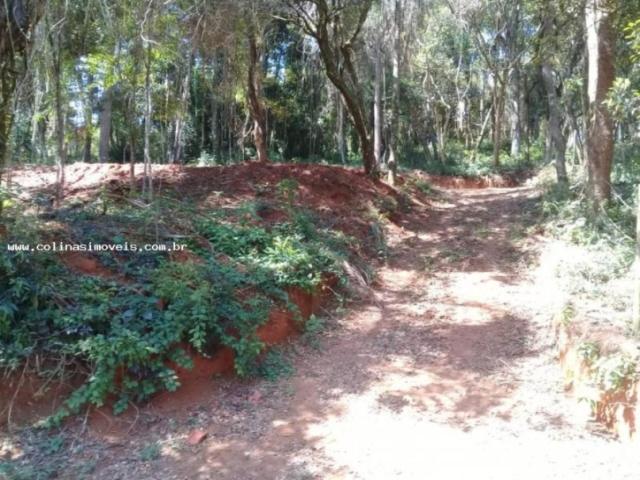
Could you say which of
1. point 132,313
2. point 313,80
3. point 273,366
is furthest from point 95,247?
point 313,80

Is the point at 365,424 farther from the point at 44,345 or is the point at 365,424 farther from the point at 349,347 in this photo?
the point at 44,345

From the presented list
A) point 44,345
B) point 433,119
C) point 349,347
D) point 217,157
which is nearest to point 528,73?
point 433,119

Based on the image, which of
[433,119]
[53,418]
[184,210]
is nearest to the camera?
[53,418]

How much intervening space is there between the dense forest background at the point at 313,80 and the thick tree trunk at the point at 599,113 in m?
0.02

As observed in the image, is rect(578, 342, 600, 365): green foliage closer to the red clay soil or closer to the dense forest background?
the dense forest background

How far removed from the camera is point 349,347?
4.70 metres

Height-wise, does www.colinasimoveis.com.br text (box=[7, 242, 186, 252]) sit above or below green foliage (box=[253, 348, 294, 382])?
above

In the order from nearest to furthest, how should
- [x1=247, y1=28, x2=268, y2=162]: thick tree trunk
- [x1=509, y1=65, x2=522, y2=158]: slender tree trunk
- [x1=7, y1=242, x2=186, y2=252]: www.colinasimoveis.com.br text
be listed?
[x1=7, y1=242, x2=186, y2=252]: www.colinasimoveis.com.br text → [x1=247, y1=28, x2=268, y2=162]: thick tree trunk → [x1=509, y1=65, x2=522, y2=158]: slender tree trunk

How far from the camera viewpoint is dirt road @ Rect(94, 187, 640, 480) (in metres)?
2.97

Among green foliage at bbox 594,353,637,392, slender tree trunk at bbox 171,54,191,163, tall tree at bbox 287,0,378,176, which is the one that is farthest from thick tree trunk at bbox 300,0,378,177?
green foliage at bbox 594,353,637,392

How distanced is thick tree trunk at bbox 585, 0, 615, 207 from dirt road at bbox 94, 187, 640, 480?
7.44ft

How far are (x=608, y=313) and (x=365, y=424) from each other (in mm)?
2255

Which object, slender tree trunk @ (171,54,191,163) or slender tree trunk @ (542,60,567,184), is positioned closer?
slender tree trunk @ (542,60,567,184)

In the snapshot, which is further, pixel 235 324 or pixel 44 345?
pixel 235 324
